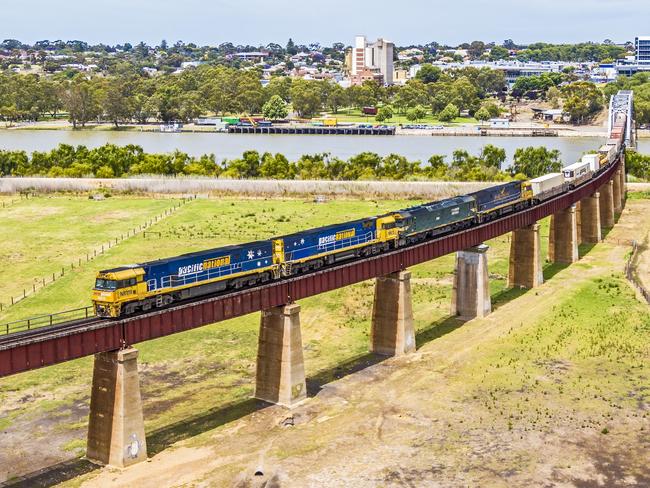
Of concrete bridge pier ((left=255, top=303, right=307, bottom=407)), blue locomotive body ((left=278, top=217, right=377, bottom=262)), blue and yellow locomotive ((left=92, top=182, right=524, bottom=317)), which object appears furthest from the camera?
blue locomotive body ((left=278, top=217, right=377, bottom=262))

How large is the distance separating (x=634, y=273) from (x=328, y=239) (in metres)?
44.1

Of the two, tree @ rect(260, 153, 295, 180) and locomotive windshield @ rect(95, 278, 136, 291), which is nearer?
locomotive windshield @ rect(95, 278, 136, 291)

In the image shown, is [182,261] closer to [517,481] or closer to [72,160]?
[517,481]

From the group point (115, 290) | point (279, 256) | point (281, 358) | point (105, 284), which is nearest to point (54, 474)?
point (115, 290)

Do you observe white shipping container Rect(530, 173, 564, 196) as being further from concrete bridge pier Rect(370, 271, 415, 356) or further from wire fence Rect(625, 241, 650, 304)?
concrete bridge pier Rect(370, 271, 415, 356)

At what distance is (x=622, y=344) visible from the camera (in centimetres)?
6994

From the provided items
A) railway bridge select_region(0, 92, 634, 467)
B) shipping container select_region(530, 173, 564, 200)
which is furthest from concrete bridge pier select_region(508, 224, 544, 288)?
shipping container select_region(530, 173, 564, 200)

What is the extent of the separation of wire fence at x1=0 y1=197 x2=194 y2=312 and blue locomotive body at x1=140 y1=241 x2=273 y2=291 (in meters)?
33.2

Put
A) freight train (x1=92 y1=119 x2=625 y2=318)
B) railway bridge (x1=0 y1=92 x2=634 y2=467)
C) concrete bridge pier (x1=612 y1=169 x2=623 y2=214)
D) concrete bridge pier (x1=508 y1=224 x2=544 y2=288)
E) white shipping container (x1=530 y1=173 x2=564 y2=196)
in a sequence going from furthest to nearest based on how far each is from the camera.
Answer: concrete bridge pier (x1=612 y1=169 x2=623 y2=214)
white shipping container (x1=530 y1=173 x2=564 y2=196)
concrete bridge pier (x1=508 y1=224 x2=544 y2=288)
freight train (x1=92 y1=119 x2=625 y2=318)
railway bridge (x1=0 y1=92 x2=634 y2=467)

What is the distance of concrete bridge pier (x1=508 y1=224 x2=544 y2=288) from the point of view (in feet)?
288

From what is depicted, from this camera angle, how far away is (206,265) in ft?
182

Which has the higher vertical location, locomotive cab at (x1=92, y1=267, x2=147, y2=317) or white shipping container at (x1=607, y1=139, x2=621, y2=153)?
white shipping container at (x1=607, y1=139, x2=621, y2=153)

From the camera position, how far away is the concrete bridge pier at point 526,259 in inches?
3455

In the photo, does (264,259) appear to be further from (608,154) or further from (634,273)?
(608,154)
